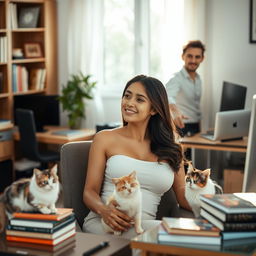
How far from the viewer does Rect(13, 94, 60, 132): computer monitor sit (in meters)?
5.38

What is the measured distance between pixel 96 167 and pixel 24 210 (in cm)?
73

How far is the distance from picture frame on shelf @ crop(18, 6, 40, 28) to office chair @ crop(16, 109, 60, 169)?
1.05 meters

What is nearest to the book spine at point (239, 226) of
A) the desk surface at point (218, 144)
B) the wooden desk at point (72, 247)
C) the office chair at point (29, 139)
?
the wooden desk at point (72, 247)

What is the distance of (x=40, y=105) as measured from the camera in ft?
17.7

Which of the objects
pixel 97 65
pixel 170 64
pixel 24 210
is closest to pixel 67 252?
pixel 24 210

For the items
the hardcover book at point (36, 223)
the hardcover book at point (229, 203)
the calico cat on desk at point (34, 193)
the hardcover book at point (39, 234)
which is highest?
the calico cat on desk at point (34, 193)

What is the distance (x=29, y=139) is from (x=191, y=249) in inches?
129

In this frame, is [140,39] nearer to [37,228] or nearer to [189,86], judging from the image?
[189,86]

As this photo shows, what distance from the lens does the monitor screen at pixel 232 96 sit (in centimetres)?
451

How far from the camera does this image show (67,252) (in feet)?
6.43

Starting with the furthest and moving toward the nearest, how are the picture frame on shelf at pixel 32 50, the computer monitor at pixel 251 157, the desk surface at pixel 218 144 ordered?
the picture frame on shelf at pixel 32 50, the desk surface at pixel 218 144, the computer monitor at pixel 251 157

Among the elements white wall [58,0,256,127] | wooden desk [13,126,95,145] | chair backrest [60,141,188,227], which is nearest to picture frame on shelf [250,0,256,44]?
white wall [58,0,256,127]

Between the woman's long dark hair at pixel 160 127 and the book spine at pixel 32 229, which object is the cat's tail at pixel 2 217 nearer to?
the book spine at pixel 32 229

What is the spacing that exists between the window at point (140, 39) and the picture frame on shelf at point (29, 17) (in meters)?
0.67
